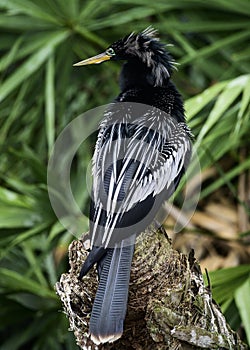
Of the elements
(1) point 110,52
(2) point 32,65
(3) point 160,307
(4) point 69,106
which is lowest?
(4) point 69,106

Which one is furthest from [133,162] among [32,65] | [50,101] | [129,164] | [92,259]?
[32,65]

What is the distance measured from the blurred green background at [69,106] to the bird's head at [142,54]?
446 mm

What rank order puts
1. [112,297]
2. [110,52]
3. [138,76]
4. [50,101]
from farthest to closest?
[50,101], [138,76], [110,52], [112,297]

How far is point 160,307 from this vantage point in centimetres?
175

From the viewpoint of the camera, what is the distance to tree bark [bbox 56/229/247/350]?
1.74 m

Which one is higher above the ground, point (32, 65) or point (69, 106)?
point (32, 65)

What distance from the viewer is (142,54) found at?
87.9 inches

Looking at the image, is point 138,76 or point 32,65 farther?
point 32,65

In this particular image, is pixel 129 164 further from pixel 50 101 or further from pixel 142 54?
pixel 50 101

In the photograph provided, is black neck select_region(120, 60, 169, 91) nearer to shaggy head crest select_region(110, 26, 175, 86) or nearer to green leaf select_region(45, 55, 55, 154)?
shaggy head crest select_region(110, 26, 175, 86)

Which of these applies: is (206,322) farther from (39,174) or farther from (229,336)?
(39,174)

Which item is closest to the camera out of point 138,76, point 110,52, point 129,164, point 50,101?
point 129,164

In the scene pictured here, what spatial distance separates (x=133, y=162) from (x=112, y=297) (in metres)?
0.37

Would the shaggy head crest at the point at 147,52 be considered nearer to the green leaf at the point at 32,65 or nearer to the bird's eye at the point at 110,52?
the bird's eye at the point at 110,52
